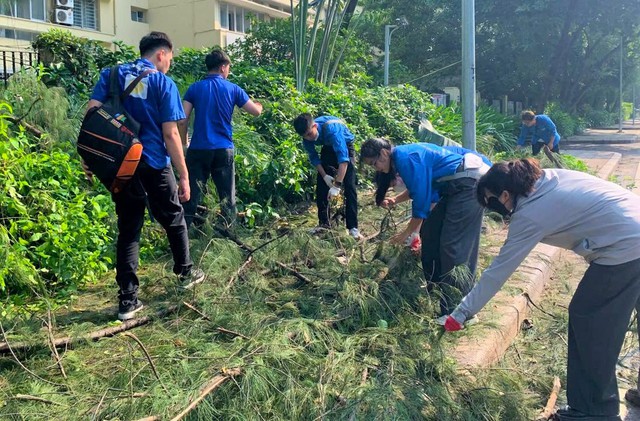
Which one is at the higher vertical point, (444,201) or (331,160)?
(331,160)

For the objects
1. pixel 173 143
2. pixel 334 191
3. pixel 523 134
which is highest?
pixel 523 134

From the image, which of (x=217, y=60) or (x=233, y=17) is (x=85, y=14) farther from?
(x=217, y=60)

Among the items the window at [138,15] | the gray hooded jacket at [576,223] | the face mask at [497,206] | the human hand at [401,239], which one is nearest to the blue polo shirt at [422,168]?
the human hand at [401,239]

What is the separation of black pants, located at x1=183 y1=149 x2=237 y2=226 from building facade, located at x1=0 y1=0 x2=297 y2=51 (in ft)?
69.8

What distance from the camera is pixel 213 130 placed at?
5168mm

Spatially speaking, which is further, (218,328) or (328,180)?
(328,180)

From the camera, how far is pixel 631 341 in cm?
391

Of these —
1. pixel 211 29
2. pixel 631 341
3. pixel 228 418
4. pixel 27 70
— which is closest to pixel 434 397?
pixel 228 418

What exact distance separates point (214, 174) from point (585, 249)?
333cm

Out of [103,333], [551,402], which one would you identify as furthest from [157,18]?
[551,402]

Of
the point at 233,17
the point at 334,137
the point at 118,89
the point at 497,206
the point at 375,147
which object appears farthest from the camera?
the point at 233,17

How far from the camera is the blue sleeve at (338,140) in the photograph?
578cm

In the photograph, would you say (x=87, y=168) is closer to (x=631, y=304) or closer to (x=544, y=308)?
(x=631, y=304)

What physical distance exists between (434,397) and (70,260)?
2703mm
